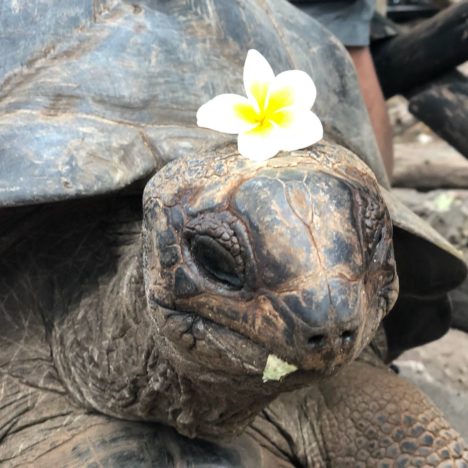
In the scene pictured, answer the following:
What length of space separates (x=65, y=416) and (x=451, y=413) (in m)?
1.75

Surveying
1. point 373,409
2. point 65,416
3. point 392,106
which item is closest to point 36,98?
point 65,416

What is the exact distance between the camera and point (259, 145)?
4.50 ft

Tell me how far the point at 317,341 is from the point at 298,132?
35 cm

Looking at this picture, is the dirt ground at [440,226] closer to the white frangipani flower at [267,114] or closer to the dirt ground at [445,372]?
the dirt ground at [445,372]

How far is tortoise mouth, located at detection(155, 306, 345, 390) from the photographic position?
1333 millimetres

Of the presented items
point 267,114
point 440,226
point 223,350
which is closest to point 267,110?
point 267,114

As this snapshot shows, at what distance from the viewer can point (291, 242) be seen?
4.13ft

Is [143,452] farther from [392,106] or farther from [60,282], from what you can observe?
[392,106]

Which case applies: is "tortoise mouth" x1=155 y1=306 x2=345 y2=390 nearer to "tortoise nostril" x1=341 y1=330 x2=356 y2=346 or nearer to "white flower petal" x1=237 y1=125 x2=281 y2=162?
"tortoise nostril" x1=341 y1=330 x2=356 y2=346

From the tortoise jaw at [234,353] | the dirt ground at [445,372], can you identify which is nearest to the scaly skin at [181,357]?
the tortoise jaw at [234,353]

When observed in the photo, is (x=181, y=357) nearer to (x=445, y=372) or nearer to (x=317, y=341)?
(x=317, y=341)

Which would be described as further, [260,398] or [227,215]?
[260,398]

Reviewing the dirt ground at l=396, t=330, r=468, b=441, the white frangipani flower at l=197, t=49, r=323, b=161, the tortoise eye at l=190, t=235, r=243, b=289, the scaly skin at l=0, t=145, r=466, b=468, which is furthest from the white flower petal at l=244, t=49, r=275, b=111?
the dirt ground at l=396, t=330, r=468, b=441

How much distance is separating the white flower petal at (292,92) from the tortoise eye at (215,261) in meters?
0.26
